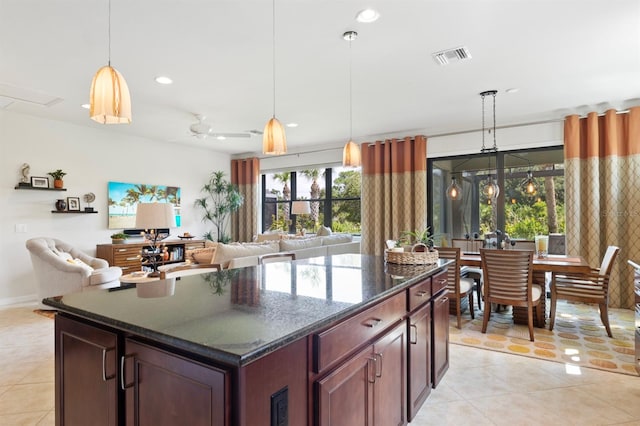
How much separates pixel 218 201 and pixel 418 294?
664 centimetres

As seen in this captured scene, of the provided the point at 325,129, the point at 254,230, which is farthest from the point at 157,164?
the point at 325,129

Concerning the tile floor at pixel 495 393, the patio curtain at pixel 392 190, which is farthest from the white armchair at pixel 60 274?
the patio curtain at pixel 392 190

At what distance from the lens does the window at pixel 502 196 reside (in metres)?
5.29

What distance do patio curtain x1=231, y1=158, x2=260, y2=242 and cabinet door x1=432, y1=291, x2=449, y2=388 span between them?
19.4 ft

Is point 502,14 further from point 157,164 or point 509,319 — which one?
point 157,164

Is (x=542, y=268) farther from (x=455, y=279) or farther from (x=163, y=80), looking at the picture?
(x=163, y=80)

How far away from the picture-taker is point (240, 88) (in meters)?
4.09

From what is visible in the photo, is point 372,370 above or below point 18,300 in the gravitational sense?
above

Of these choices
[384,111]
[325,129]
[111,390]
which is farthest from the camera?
[325,129]

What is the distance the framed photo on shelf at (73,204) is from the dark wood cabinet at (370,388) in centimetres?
571

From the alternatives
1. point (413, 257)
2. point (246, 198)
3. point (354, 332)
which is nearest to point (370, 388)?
point (354, 332)

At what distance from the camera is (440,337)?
2393 millimetres

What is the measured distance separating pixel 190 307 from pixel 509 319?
158 inches

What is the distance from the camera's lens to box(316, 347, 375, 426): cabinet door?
118 centimetres
